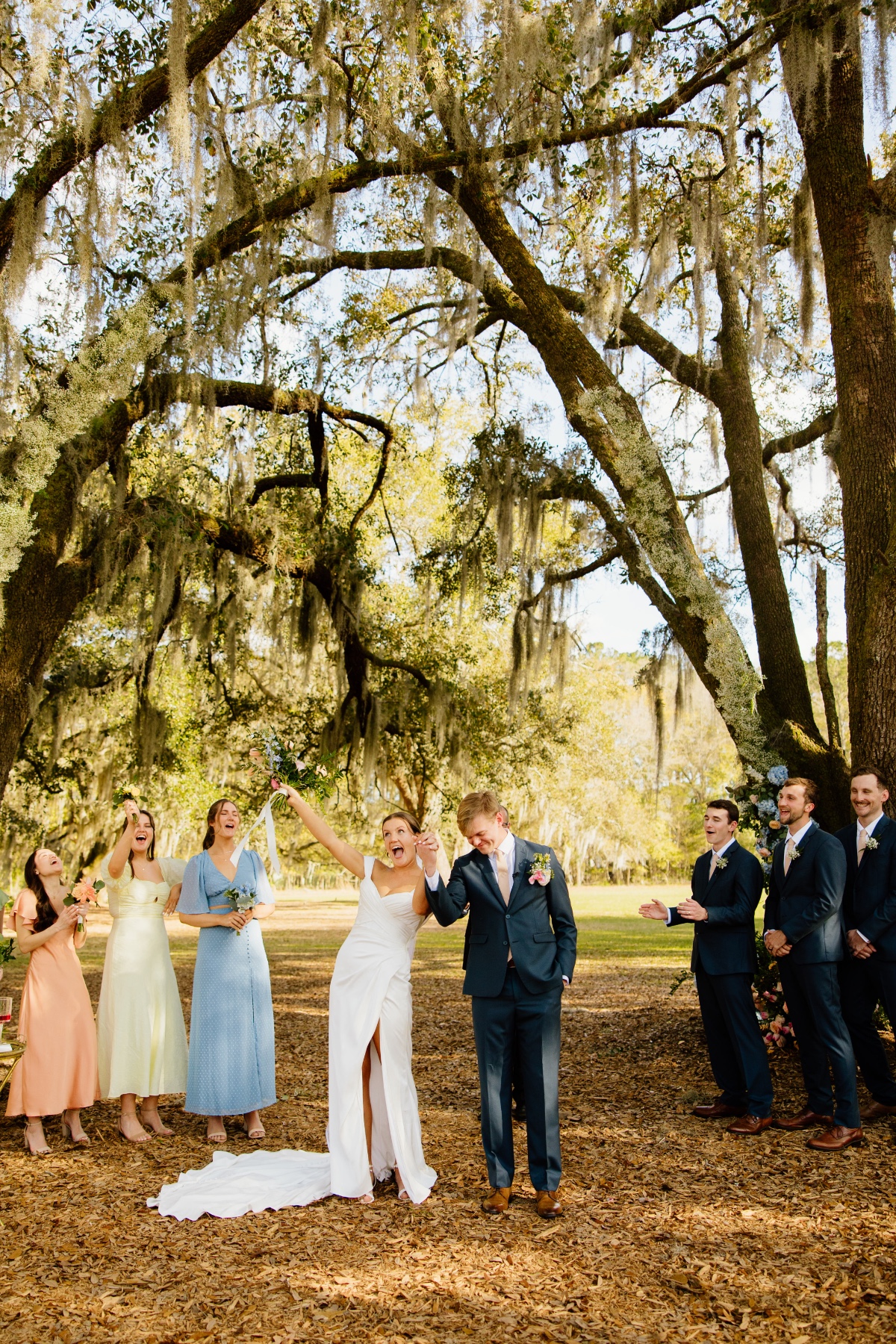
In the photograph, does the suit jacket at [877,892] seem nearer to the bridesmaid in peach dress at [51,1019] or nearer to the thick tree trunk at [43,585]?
the bridesmaid in peach dress at [51,1019]

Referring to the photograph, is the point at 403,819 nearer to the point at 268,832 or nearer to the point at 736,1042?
the point at 268,832

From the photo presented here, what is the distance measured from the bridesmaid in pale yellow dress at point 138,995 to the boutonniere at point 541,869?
2.18 meters

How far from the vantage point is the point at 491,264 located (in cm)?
812

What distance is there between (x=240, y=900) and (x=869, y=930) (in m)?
3.08

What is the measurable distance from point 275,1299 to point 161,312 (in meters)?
8.13

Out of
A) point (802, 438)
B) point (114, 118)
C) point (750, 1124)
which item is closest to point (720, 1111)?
point (750, 1124)

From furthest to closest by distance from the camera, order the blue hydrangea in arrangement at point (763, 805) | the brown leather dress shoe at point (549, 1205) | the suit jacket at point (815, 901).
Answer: the blue hydrangea in arrangement at point (763, 805)
the suit jacket at point (815, 901)
the brown leather dress shoe at point (549, 1205)

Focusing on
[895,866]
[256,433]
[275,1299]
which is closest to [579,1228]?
[275,1299]

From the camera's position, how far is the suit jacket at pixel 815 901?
4570 mm

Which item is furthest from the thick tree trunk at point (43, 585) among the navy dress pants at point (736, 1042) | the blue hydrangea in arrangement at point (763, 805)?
the blue hydrangea in arrangement at point (763, 805)

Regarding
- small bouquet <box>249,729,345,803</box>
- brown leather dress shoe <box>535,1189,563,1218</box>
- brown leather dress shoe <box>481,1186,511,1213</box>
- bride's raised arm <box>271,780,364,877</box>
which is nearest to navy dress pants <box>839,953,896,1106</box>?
brown leather dress shoe <box>535,1189,563,1218</box>

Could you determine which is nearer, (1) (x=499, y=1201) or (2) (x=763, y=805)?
(1) (x=499, y=1201)

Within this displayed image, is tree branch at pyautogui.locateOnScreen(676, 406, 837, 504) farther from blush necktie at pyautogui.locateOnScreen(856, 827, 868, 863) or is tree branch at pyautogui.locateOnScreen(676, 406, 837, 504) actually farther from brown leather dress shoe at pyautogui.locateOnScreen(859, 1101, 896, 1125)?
brown leather dress shoe at pyautogui.locateOnScreen(859, 1101, 896, 1125)

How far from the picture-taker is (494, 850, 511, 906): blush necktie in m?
4.04
